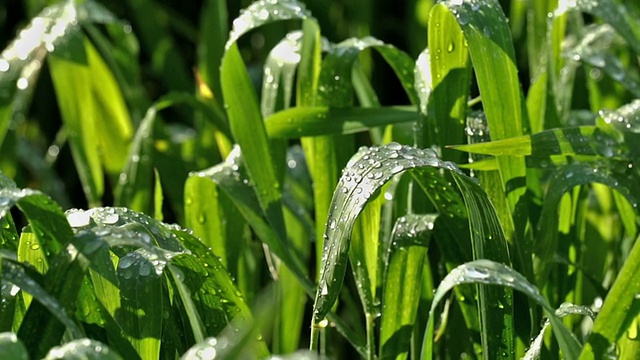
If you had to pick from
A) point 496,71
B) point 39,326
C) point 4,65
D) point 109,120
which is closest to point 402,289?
point 496,71

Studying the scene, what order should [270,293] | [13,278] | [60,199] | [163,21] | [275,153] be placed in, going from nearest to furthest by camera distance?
[270,293], [13,278], [275,153], [60,199], [163,21]

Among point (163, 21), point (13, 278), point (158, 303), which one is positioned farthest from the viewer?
point (163, 21)

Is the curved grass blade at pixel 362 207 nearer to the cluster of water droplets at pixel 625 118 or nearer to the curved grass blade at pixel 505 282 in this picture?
the curved grass blade at pixel 505 282

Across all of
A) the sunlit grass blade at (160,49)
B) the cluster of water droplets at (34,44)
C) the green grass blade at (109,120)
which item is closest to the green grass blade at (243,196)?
the cluster of water droplets at (34,44)

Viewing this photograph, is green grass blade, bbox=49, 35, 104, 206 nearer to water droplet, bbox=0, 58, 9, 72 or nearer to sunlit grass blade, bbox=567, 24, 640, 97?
water droplet, bbox=0, 58, 9, 72

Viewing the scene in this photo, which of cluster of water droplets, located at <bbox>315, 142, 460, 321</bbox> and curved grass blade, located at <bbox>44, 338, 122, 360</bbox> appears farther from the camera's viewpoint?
cluster of water droplets, located at <bbox>315, 142, 460, 321</bbox>

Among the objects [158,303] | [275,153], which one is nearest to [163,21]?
[275,153]

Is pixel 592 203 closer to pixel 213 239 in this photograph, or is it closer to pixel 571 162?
pixel 571 162

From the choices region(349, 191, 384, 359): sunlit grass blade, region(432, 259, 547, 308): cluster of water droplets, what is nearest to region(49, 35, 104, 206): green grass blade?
region(349, 191, 384, 359): sunlit grass blade
